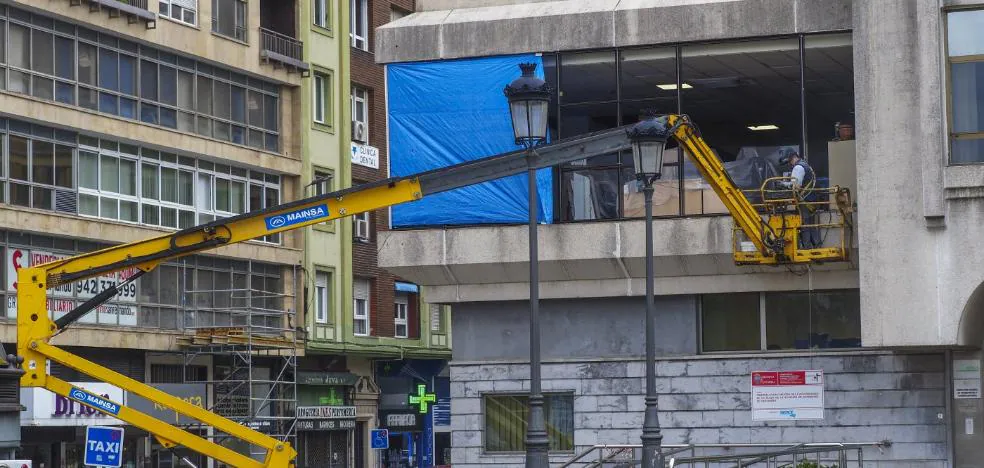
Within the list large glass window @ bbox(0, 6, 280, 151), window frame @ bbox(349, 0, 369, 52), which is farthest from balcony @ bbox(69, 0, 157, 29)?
window frame @ bbox(349, 0, 369, 52)

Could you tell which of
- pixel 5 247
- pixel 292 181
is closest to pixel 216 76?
pixel 292 181

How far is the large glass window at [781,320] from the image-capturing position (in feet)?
97.9

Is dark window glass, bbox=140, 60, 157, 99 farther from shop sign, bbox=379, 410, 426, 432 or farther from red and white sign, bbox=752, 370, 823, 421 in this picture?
red and white sign, bbox=752, 370, 823, 421

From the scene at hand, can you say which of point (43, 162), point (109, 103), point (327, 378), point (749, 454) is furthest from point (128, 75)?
point (749, 454)

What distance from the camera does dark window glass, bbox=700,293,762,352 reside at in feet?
99.9

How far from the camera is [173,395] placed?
152 ft

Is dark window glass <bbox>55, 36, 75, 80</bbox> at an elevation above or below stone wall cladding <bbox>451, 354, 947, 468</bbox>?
above

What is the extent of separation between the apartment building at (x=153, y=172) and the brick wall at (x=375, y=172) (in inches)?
206

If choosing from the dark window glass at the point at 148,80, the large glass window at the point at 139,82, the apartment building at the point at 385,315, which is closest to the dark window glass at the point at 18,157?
the large glass window at the point at 139,82

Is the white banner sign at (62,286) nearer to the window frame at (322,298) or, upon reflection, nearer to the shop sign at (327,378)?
the shop sign at (327,378)

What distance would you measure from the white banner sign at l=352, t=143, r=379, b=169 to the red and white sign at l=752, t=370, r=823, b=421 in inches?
1181

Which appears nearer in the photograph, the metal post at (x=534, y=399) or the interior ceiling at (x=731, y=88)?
the metal post at (x=534, y=399)

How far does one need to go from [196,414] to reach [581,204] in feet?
25.6

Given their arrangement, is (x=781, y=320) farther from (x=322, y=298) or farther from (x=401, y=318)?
(x=401, y=318)
